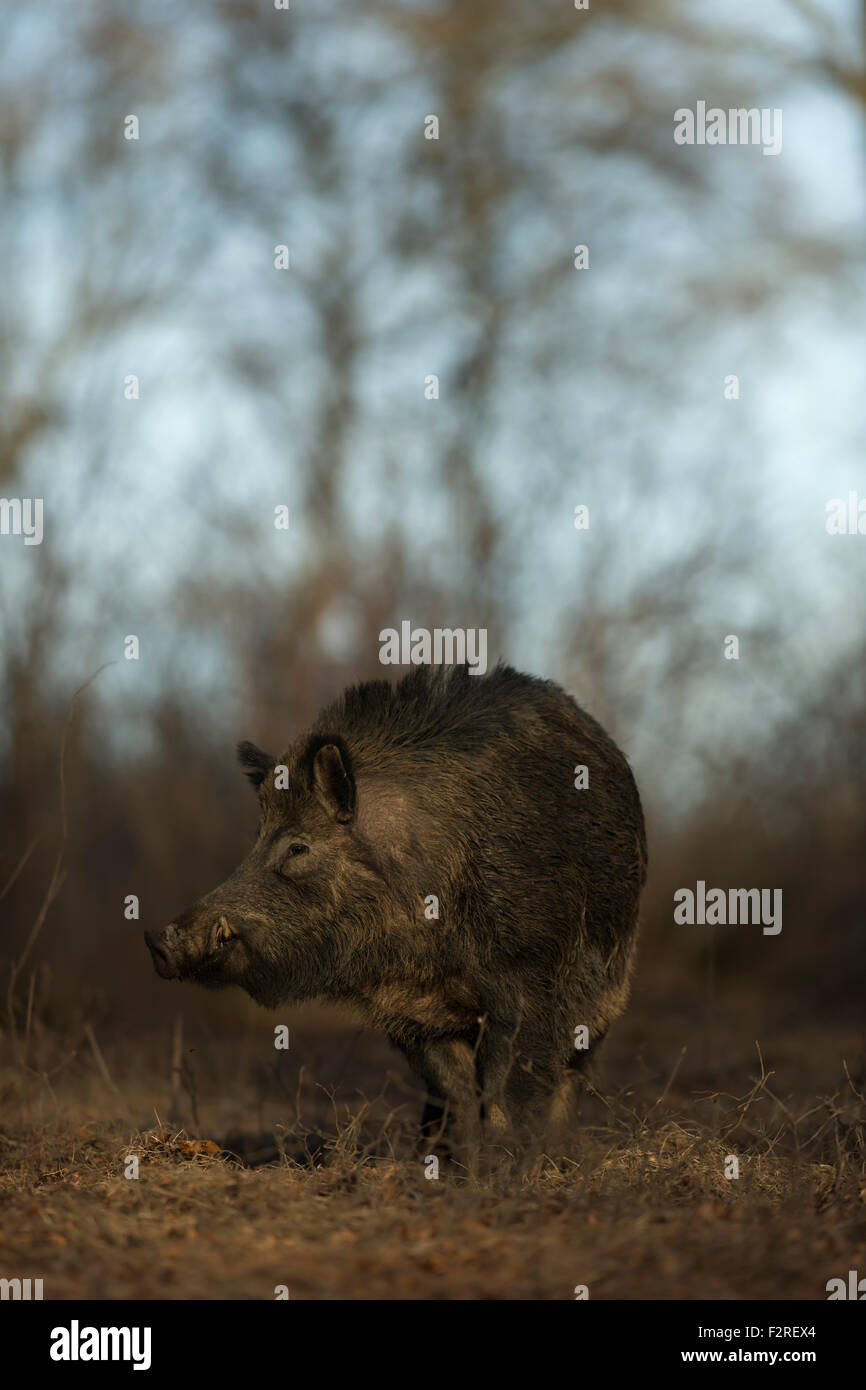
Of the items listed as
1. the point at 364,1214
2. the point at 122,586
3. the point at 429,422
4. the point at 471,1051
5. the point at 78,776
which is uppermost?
the point at 429,422

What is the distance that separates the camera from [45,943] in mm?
13750

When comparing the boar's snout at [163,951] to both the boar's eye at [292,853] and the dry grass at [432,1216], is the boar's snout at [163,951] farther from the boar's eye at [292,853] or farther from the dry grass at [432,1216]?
the dry grass at [432,1216]

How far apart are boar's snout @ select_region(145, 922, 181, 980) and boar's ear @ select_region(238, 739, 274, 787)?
1102 millimetres

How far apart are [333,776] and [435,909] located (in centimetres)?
73

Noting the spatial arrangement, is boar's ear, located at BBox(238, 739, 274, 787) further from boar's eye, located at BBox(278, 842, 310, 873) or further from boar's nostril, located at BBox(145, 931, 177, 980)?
boar's nostril, located at BBox(145, 931, 177, 980)

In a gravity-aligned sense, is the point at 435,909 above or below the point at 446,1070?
above

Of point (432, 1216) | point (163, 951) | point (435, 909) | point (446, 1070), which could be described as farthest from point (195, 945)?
point (432, 1216)

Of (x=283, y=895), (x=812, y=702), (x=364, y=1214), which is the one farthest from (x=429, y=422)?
(x=364, y=1214)

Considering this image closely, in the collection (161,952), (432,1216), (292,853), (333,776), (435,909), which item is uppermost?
(333,776)

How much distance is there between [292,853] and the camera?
6.84 m

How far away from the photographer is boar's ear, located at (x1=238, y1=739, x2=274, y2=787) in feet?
23.9

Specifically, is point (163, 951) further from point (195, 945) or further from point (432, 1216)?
point (432, 1216)
